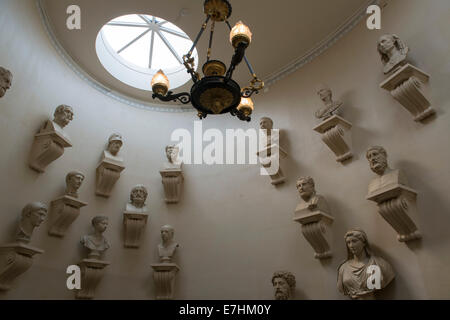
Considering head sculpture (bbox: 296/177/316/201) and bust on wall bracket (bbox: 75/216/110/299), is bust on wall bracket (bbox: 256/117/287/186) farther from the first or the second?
bust on wall bracket (bbox: 75/216/110/299)

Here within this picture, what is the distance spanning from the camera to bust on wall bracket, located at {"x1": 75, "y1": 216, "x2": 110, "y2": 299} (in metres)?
6.10

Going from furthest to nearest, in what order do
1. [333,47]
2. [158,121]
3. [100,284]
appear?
[158,121] → [333,47] → [100,284]

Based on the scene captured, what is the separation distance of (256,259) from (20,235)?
3448mm

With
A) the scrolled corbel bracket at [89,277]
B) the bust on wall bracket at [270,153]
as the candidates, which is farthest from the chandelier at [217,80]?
the scrolled corbel bracket at [89,277]

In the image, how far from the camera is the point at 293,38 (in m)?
7.11

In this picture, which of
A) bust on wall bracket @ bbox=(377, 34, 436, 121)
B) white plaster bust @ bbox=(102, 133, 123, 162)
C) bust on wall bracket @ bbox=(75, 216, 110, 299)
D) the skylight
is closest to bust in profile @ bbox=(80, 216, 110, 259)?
bust on wall bracket @ bbox=(75, 216, 110, 299)

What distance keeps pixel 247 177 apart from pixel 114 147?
2.45m

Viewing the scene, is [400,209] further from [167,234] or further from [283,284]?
[167,234]

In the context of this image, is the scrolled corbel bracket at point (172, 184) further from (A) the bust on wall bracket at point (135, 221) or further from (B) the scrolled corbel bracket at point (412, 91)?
(B) the scrolled corbel bracket at point (412, 91)

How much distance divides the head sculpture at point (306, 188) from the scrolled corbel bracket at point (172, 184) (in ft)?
8.03

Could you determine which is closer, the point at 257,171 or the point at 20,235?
the point at 20,235
